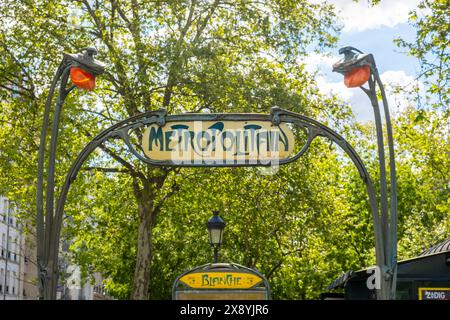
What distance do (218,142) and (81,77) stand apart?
201 centimetres

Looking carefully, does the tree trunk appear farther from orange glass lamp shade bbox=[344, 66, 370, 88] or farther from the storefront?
orange glass lamp shade bbox=[344, 66, 370, 88]

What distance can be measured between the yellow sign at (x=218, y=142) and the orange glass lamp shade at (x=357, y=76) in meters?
1.00

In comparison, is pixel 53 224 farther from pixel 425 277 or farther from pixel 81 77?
pixel 425 277

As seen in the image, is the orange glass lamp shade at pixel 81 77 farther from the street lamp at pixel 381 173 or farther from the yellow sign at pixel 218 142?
the street lamp at pixel 381 173

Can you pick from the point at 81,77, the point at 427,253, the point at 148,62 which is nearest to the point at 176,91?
the point at 148,62

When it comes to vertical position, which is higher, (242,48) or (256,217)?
(242,48)

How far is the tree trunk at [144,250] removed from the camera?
24.5 metres

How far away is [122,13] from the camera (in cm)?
2500

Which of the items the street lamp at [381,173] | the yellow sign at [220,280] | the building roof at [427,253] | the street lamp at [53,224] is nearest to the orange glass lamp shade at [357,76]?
the street lamp at [381,173]

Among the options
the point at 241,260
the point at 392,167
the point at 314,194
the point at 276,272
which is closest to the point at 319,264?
the point at 276,272

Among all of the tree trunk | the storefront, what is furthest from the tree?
the storefront

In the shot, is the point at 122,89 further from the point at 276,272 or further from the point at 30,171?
the point at 276,272

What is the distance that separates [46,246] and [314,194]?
14.3 metres

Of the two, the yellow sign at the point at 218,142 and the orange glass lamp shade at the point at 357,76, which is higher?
the orange glass lamp shade at the point at 357,76
